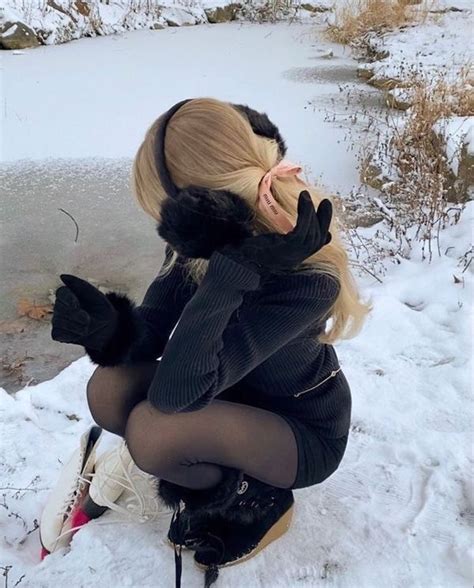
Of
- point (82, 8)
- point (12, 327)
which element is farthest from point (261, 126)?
point (82, 8)

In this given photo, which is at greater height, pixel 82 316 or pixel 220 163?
pixel 220 163

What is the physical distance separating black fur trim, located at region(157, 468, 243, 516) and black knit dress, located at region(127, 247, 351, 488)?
15 cm

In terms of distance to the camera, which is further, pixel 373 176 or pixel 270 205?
pixel 373 176

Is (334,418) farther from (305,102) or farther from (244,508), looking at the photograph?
(305,102)

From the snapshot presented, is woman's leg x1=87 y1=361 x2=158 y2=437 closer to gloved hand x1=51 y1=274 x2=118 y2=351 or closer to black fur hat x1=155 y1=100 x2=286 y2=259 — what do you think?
gloved hand x1=51 y1=274 x2=118 y2=351

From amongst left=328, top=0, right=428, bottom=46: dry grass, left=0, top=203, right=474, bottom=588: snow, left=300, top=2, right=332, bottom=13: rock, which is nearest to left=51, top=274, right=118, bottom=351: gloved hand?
left=0, top=203, right=474, bottom=588: snow

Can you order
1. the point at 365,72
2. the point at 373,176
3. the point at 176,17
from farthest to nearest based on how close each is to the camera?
1. the point at 176,17
2. the point at 365,72
3. the point at 373,176

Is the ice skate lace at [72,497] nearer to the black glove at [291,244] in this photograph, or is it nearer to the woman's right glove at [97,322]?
the woman's right glove at [97,322]

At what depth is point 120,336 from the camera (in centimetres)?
153

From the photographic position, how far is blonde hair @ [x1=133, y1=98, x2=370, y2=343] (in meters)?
1.35

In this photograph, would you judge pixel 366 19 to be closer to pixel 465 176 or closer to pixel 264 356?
pixel 465 176

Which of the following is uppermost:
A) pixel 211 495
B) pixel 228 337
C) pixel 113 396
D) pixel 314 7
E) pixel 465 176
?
pixel 228 337

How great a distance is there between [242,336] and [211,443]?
0.83 ft

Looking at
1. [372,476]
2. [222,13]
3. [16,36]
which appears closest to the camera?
[372,476]
